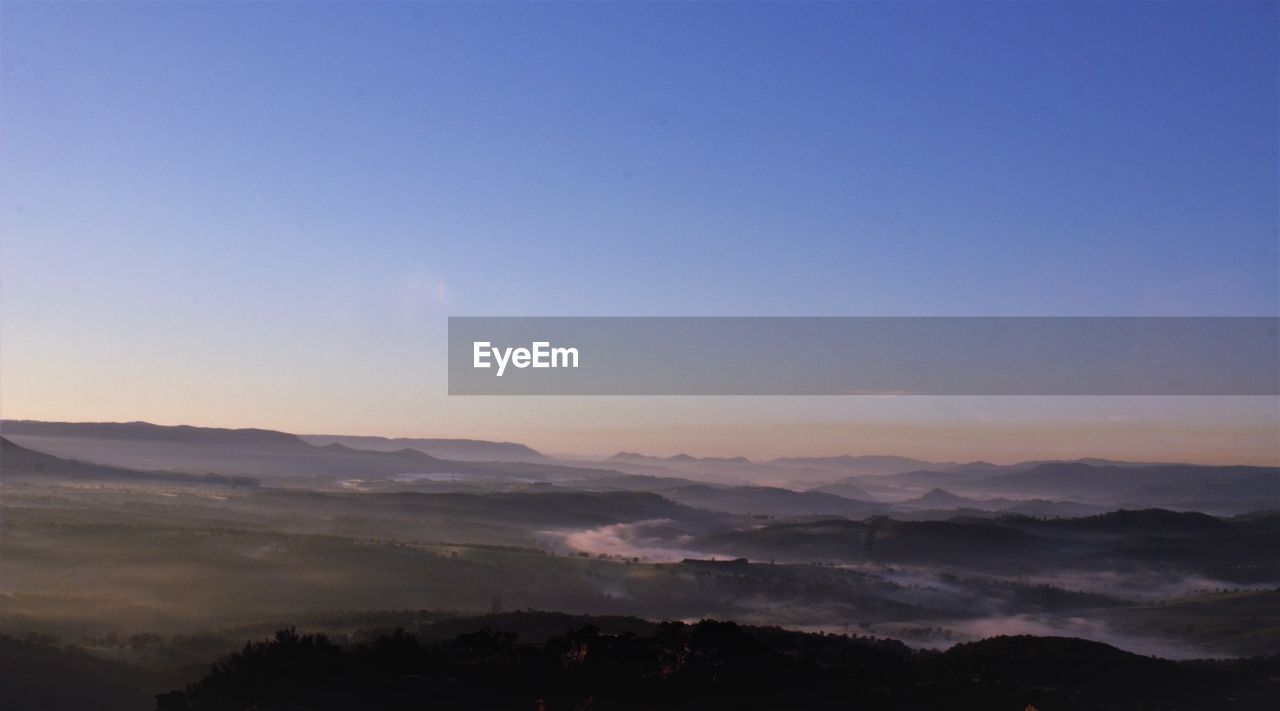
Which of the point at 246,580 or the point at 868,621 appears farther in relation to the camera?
the point at 246,580

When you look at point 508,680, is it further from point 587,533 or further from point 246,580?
point 587,533

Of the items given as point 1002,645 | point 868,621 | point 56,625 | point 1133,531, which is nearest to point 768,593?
point 868,621

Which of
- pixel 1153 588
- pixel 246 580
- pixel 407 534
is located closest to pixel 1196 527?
pixel 1153 588

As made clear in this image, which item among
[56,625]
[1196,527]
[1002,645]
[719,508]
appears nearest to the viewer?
[1002,645]

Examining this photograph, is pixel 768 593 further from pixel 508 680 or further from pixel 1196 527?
pixel 1196 527

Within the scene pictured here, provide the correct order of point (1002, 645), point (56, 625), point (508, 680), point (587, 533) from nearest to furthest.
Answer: point (508, 680)
point (1002, 645)
point (56, 625)
point (587, 533)

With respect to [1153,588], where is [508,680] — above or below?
above
